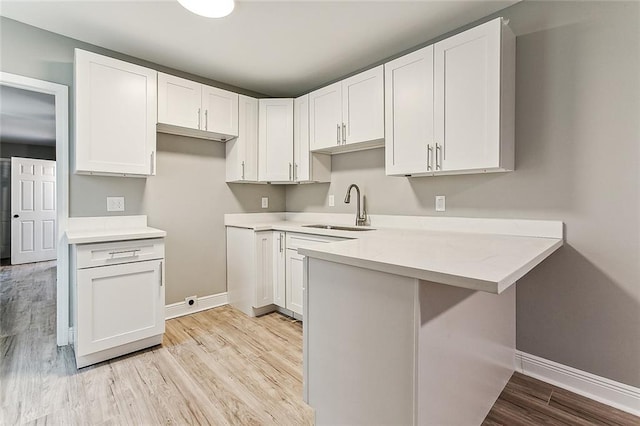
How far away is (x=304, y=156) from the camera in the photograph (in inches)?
127

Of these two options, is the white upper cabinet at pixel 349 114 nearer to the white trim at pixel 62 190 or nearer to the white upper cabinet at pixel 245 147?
the white upper cabinet at pixel 245 147

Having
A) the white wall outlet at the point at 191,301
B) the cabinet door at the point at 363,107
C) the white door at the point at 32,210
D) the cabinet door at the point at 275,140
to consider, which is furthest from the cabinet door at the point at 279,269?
the white door at the point at 32,210

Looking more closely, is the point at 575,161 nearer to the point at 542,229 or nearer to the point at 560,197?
the point at 560,197

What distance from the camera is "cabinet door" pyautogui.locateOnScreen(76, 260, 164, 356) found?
2.09 m

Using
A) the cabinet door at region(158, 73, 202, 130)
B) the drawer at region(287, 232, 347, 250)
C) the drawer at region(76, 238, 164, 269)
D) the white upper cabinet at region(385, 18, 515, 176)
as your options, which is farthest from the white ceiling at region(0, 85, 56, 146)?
the white upper cabinet at region(385, 18, 515, 176)

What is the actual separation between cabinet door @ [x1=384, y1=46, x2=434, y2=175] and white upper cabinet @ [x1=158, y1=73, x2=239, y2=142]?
1.59 meters

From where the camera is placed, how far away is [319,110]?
305 cm

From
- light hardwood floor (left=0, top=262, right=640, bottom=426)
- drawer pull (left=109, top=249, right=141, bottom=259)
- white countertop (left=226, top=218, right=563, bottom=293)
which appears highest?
white countertop (left=226, top=218, right=563, bottom=293)

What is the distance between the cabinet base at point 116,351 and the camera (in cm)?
212

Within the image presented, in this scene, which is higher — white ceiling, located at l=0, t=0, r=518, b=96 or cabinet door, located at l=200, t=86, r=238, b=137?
white ceiling, located at l=0, t=0, r=518, b=96

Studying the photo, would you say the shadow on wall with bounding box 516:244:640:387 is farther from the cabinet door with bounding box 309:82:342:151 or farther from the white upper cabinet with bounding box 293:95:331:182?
the white upper cabinet with bounding box 293:95:331:182

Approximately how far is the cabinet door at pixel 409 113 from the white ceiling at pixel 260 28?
29 cm

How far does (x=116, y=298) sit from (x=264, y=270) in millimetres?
1243

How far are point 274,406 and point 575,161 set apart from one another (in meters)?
2.23
